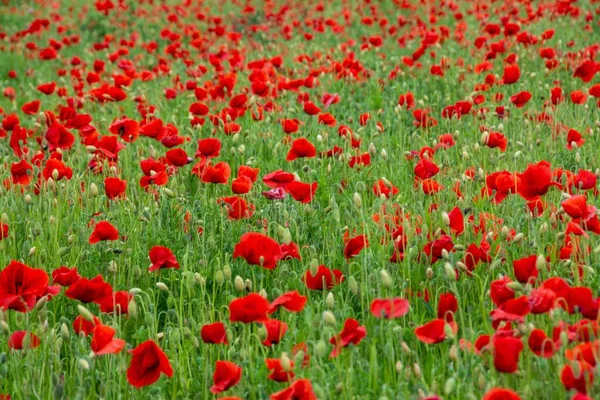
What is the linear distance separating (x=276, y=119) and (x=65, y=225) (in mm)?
2170

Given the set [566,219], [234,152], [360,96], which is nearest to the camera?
[566,219]

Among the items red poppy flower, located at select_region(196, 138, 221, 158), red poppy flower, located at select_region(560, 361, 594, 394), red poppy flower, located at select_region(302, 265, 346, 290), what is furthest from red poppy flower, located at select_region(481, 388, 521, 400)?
red poppy flower, located at select_region(196, 138, 221, 158)

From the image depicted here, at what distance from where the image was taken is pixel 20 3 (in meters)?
14.5

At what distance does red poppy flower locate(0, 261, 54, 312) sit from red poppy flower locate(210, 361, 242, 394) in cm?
62

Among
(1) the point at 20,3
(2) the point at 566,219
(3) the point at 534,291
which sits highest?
(3) the point at 534,291

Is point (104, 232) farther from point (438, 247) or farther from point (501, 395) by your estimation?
point (501, 395)

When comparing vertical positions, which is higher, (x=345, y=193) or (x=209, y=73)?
(x=345, y=193)

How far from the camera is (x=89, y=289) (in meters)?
2.41

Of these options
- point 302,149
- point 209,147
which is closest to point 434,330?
Answer: point 302,149

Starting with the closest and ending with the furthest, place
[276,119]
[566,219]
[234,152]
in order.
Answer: [566,219], [234,152], [276,119]

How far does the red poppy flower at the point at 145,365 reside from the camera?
2014 mm

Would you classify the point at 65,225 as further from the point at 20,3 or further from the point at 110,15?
the point at 20,3

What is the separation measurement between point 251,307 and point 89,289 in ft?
1.96

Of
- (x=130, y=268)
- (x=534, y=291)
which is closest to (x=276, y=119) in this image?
(x=130, y=268)
